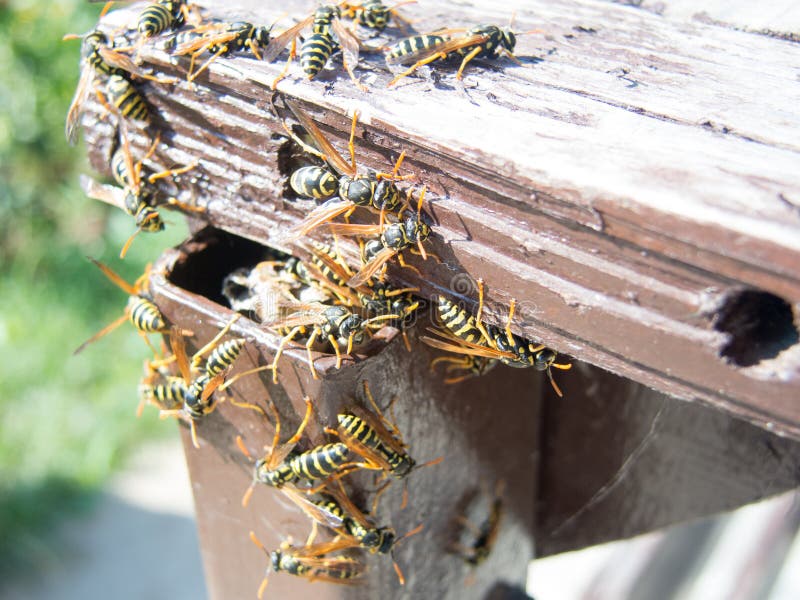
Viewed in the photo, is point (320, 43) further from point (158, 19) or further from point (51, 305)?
point (51, 305)

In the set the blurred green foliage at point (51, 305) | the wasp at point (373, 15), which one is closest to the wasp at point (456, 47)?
the wasp at point (373, 15)

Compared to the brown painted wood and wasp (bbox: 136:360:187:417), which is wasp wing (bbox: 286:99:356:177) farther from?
wasp (bbox: 136:360:187:417)

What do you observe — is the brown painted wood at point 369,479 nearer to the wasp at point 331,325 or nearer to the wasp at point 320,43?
the wasp at point 331,325

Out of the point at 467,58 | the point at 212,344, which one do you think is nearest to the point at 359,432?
the point at 212,344

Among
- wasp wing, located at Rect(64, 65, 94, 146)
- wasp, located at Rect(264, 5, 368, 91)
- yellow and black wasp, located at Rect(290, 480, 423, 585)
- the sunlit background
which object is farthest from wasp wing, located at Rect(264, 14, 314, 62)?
the sunlit background

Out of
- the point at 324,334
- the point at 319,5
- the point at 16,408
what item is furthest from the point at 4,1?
the point at 324,334

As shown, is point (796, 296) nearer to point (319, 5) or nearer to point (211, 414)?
point (211, 414)

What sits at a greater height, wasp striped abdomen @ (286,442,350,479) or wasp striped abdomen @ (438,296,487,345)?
wasp striped abdomen @ (438,296,487,345)
